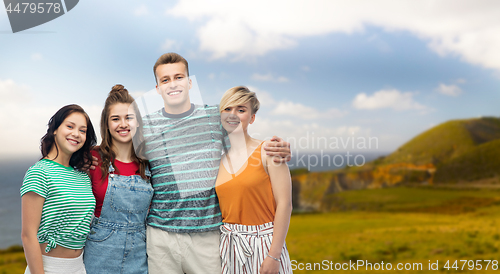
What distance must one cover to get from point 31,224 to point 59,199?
6.6 inches

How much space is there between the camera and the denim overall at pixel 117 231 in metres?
1.91

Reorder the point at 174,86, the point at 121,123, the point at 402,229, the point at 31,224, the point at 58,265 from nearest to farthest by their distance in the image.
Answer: the point at 31,224, the point at 58,265, the point at 121,123, the point at 174,86, the point at 402,229

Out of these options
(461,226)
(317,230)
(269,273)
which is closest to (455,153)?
(461,226)

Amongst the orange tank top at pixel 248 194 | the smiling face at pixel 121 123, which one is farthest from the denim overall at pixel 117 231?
the orange tank top at pixel 248 194

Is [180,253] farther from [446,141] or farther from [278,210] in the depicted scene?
[446,141]

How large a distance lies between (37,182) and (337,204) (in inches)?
373

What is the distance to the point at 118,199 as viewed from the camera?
191 centimetres

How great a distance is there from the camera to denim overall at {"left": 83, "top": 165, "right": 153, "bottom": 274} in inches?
75.0

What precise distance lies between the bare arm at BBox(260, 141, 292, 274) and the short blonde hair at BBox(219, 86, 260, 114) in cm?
37

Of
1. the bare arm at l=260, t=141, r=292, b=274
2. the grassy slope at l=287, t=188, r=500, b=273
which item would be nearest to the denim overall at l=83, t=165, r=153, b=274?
the bare arm at l=260, t=141, r=292, b=274

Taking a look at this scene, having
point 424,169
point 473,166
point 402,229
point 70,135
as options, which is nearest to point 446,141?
point 473,166

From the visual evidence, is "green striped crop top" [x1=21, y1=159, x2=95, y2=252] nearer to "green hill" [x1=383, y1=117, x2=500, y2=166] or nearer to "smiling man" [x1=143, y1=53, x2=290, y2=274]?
"smiling man" [x1=143, y1=53, x2=290, y2=274]

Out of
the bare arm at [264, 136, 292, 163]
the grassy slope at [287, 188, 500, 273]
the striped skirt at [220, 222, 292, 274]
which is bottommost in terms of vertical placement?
the grassy slope at [287, 188, 500, 273]

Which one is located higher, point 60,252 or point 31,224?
point 31,224
